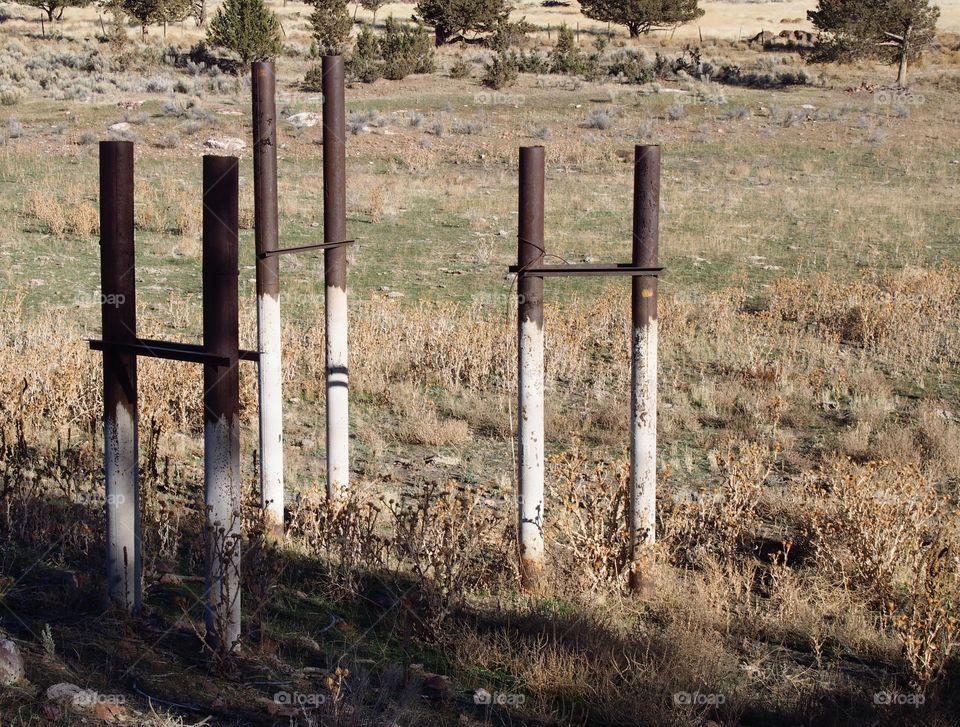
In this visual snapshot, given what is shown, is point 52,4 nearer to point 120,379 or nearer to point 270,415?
point 270,415

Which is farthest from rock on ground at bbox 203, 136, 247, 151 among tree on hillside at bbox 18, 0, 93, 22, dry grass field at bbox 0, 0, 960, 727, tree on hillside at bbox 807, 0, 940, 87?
tree on hillside at bbox 18, 0, 93, 22

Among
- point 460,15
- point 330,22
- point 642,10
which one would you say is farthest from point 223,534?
point 642,10

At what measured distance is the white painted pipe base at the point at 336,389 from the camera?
6.27 metres

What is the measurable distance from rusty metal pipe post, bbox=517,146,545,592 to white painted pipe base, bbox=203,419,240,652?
1.67 meters

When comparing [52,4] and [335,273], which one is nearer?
[335,273]

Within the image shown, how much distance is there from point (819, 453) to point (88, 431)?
5382mm

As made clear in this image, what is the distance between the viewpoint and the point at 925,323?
11953mm

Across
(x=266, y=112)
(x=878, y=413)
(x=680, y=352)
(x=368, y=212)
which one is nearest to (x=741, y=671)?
(x=266, y=112)

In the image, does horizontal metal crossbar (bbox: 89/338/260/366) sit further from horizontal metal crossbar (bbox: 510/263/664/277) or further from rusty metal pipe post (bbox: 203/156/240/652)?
horizontal metal crossbar (bbox: 510/263/664/277)

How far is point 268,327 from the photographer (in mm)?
6078

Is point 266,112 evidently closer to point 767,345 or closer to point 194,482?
point 194,482

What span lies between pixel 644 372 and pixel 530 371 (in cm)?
57

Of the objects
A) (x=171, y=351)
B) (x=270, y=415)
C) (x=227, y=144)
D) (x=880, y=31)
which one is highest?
(x=880, y=31)

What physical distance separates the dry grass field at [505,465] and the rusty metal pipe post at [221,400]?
0.23 m
